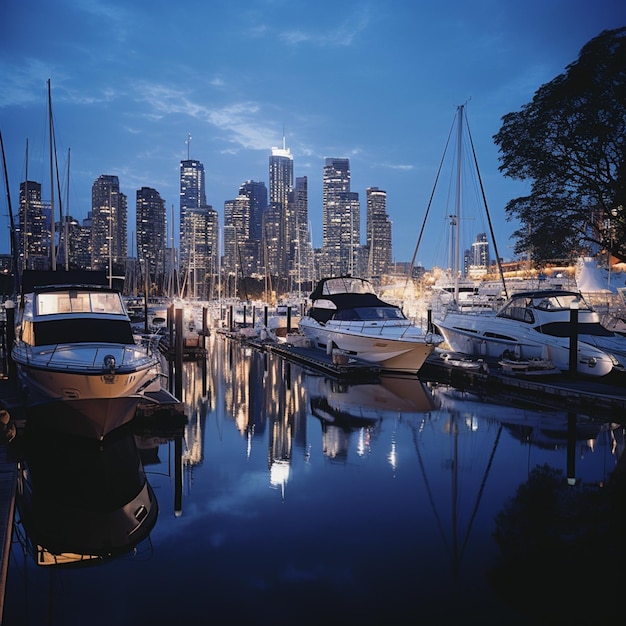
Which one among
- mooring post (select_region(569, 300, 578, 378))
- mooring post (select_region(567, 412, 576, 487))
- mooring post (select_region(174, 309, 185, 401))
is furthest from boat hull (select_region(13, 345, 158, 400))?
mooring post (select_region(569, 300, 578, 378))

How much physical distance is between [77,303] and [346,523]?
10273mm

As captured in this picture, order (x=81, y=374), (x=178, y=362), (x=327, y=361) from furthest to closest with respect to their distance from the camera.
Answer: (x=327, y=361) → (x=178, y=362) → (x=81, y=374)

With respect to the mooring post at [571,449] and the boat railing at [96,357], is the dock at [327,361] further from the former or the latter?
the boat railing at [96,357]

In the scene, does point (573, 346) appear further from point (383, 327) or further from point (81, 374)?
point (81, 374)

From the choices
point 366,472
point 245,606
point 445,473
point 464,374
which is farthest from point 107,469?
point 464,374

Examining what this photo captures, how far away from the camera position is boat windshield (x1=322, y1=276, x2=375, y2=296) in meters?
30.9

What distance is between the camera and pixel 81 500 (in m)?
9.76

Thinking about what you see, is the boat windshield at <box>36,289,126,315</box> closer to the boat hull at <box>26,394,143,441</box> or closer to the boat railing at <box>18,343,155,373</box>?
the boat railing at <box>18,343,155,373</box>

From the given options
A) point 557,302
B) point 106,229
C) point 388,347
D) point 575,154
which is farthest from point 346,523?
point 106,229

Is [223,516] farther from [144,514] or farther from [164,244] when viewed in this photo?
[164,244]

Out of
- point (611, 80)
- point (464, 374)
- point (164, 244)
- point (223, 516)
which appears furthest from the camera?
point (164, 244)

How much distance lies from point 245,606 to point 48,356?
8485 mm

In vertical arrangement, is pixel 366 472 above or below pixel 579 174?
below

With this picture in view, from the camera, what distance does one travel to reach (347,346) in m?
25.5
